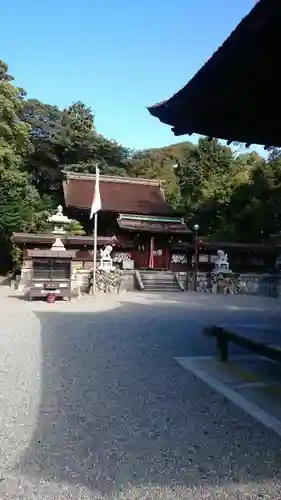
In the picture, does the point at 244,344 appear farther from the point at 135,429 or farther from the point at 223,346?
the point at 135,429

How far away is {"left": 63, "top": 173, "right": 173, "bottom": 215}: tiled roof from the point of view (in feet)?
79.9

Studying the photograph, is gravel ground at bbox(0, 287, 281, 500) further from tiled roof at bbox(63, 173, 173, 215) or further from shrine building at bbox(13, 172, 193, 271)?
tiled roof at bbox(63, 173, 173, 215)

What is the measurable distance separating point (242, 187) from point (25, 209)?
1253cm

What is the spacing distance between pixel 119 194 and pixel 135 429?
933 inches

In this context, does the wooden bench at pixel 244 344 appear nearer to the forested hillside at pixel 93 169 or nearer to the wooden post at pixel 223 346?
the wooden post at pixel 223 346

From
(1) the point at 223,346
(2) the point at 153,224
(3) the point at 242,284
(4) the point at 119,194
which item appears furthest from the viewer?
(4) the point at 119,194

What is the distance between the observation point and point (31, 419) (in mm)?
3521

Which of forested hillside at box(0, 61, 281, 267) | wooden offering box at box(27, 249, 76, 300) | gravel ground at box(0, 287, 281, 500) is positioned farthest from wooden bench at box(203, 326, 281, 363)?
forested hillside at box(0, 61, 281, 267)

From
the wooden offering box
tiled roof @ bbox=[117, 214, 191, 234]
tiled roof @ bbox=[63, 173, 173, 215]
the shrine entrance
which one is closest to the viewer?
the wooden offering box

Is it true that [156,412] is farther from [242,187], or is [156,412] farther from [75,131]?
[75,131]

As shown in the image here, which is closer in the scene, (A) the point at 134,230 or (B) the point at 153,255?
(A) the point at 134,230

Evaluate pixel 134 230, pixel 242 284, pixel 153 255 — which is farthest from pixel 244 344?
pixel 153 255

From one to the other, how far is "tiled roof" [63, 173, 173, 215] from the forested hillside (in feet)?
6.44

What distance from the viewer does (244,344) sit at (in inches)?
185
